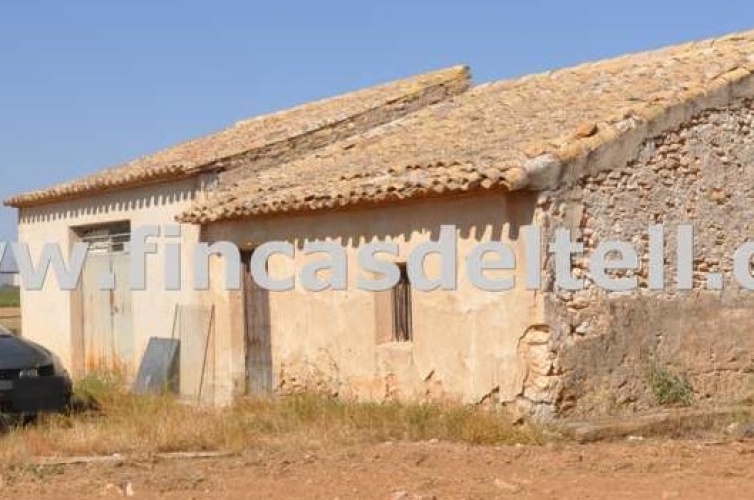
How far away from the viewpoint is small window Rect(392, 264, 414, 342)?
12.2 meters

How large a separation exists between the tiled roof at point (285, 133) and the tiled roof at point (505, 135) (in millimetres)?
348

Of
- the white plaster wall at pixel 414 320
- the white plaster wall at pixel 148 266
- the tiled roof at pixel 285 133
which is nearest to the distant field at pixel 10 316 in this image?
the white plaster wall at pixel 148 266

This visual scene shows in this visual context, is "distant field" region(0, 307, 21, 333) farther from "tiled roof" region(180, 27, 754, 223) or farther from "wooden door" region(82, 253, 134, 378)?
"tiled roof" region(180, 27, 754, 223)

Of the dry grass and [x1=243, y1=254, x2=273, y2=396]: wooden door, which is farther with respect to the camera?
[x1=243, y1=254, x2=273, y2=396]: wooden door

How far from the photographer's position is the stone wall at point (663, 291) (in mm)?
10805

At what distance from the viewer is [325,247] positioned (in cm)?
1298

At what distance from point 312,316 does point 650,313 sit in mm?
3790

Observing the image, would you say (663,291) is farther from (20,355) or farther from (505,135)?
(20,355)

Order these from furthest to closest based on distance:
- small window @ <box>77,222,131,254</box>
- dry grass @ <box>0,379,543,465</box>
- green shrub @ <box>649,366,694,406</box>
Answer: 1. small window @ <box>77,222,131,254</box>
2. green shrub @ <box>649,366,694,406</box>
3. dry grass @ <box>0,379,543,465</box>

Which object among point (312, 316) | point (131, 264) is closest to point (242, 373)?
point (312, 316)

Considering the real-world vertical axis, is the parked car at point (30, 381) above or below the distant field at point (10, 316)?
above

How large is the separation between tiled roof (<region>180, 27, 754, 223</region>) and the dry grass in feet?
6.74

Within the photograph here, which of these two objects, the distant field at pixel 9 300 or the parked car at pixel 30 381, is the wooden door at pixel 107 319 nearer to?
the parked car at pixel 30 381

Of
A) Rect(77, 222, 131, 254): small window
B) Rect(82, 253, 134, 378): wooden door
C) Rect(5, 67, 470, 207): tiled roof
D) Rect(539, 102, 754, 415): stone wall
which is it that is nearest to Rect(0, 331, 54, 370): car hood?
Rect(5, 67, 470, 207): tiled roof
